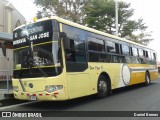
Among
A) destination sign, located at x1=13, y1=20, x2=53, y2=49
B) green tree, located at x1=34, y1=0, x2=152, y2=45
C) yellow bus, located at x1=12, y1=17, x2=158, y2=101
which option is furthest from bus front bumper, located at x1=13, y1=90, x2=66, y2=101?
green tree, located at x1=34, y1=0, x2=152, y2=45

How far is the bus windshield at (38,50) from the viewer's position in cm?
863

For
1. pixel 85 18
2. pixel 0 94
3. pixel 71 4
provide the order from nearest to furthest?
pixel 0 94, pixel 71 4, pixel 85 18

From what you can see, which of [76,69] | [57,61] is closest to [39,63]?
[57,61]

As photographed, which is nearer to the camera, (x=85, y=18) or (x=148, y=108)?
(x=148, y=108)

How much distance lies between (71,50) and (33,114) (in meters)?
2.54

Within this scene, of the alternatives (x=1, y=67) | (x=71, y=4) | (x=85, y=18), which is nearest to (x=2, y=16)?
(x=71, y=4)

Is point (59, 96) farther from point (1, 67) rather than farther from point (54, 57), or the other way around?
point (1, 67)

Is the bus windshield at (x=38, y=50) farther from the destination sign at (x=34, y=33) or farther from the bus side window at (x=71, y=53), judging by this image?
the bus side window at (x=71, y=53)

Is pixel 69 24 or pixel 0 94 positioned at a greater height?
pixel 69 24

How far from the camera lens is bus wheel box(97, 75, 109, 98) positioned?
1116 centimetres

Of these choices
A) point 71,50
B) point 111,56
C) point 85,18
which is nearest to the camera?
point 71,50

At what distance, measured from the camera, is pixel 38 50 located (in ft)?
29.4

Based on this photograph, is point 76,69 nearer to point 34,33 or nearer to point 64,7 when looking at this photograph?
point 34,33

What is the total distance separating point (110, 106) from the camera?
9.34m
